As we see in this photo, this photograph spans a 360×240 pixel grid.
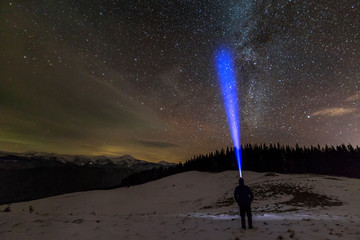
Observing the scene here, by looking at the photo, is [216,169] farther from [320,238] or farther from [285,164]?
[320,238]

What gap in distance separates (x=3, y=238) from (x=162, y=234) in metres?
6.98

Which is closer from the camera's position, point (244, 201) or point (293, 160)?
point (244, 201)

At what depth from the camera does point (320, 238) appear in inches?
260

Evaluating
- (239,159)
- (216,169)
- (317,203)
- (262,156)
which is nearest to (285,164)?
(262,156)

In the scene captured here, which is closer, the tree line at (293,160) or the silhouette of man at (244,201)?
the silhouette of man at (244,201)

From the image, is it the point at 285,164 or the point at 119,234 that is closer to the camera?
the point at 119,234

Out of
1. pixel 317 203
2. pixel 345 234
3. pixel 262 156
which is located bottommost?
pixel 317 203

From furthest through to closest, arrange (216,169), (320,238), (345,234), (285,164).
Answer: (216,169), (285,164), (345,234), (320,238)

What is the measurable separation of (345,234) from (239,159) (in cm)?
7726

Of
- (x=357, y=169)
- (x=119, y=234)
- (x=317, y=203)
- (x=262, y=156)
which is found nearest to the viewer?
(x=119, y=234)

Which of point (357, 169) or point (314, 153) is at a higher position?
point (314, 153)

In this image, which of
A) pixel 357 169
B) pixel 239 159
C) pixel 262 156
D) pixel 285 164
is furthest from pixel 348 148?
pixel 239 159

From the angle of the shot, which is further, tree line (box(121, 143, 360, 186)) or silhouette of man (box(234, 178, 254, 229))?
tree line (box(121, 143, 360, 186))

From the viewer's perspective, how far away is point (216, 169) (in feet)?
287
